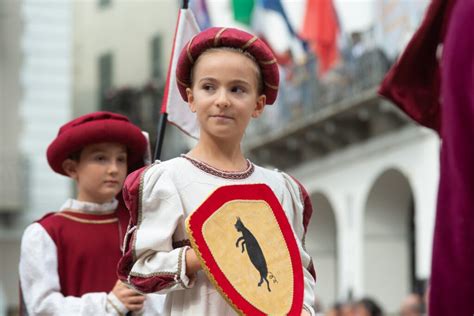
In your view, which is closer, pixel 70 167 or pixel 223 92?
pixel 223 92

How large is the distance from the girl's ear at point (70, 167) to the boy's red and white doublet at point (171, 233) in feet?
4.54

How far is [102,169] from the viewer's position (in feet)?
16.3

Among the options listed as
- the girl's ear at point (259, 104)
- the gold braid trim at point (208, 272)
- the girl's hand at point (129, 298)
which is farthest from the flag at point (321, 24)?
the gold braid trim at point (208, 272)

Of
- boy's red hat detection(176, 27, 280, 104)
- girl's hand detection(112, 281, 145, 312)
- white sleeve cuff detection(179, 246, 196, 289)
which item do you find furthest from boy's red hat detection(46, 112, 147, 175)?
white sleeve cuff detection(179, 246, 196, 289)

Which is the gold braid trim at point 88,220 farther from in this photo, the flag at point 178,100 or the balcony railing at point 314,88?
the balcony railing at point 314,88

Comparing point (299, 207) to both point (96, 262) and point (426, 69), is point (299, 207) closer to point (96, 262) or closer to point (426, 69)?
A: point (426, 69)

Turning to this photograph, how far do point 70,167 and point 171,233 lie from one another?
1.58m

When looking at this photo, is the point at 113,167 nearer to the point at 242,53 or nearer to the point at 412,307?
the point at 242,53

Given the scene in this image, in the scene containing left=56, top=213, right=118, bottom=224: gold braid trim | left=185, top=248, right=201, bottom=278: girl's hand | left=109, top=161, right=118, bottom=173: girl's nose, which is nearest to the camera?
left=185, top=248, right=201, bottom=278: girl's hand

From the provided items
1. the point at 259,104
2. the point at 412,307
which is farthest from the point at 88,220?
the point at 412,307

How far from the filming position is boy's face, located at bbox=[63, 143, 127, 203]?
4.96m

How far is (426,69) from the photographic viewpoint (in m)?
3.39

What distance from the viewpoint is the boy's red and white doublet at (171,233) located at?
3.61 metres

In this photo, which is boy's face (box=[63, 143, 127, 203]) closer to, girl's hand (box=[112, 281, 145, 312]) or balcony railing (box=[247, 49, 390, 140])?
girl's hand (box=[112, 281, 145, 312])
